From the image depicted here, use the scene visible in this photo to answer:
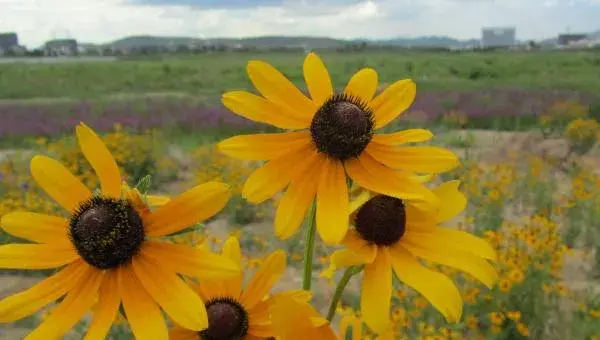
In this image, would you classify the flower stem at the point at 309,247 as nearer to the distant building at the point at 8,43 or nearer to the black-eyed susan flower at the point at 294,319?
the black-eyed susan flower at the point at 294,319

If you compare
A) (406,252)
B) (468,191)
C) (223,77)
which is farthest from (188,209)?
(223,77)

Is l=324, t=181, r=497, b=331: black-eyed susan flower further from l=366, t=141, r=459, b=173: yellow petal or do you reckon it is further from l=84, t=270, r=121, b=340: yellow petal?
l=84, t=270, r=121, b=340: yellow petal

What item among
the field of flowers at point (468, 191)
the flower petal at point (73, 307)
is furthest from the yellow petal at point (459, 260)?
the flower petal at point (73, 307)

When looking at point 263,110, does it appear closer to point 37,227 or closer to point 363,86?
point 363,86

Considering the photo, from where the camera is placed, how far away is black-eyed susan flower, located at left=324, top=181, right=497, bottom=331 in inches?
27.9

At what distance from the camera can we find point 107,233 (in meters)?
0.69

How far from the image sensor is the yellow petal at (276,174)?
697mm

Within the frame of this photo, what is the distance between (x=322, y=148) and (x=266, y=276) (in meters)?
0.17

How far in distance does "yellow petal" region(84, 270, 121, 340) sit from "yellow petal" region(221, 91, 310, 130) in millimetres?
203

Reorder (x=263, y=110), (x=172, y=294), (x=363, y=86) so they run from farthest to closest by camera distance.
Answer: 1. (x=363, y=86)
2. (x=263, y=110)
3. (x=172, y=294)

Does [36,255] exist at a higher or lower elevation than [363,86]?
lower

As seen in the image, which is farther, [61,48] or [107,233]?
[61,48]

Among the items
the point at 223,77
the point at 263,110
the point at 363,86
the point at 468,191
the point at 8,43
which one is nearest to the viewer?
the point at 263,110

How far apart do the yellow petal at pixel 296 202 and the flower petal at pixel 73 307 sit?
190 mm
